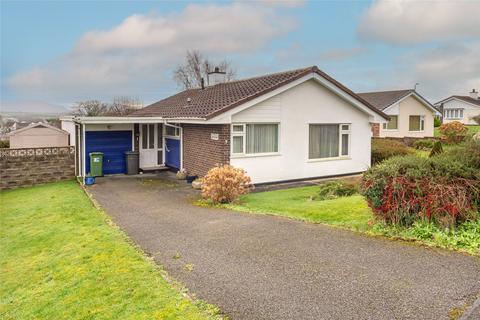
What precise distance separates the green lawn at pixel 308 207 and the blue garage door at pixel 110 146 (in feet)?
26.4

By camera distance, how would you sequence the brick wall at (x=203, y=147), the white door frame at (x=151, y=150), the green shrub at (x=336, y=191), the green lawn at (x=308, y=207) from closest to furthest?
the green lawn at (x=308, y=207) < the green shrub at (x=336, y=191) < the brick wall at (x=203, y=147) < the white door frame at (x=151, y=150)

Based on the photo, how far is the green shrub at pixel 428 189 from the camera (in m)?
7.51

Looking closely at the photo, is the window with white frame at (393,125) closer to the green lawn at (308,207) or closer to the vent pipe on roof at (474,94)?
the green lawn at (308,207)

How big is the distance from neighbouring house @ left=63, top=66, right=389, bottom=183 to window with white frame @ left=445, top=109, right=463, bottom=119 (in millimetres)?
51036

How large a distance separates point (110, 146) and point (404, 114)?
2829cm

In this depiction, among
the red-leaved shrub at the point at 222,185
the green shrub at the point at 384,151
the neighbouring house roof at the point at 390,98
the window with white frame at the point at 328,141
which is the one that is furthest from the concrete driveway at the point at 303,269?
the neighbouring house roof at the point at 390,98

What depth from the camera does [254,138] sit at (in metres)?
15.6

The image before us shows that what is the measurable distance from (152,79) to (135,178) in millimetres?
21979

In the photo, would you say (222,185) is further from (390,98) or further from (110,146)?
(390,98)

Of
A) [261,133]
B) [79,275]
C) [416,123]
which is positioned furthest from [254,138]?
[416,123]

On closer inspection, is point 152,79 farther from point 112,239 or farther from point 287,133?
point 112,239

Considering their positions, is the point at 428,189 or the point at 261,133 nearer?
the point at 428,189

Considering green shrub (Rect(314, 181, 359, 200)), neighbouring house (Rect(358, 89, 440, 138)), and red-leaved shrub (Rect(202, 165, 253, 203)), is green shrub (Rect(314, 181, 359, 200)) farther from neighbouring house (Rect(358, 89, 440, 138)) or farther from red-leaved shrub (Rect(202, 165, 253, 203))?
neighbouring house (Rect(358, 89, 440, 138))

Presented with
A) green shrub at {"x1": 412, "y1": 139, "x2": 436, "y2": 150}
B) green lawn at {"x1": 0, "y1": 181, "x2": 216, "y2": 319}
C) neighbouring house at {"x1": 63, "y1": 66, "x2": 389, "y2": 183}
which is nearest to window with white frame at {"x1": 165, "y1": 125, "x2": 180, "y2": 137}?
neighbouring house at {"x1": 63, "y1": 66, "x2": 389, "y2": 183}
